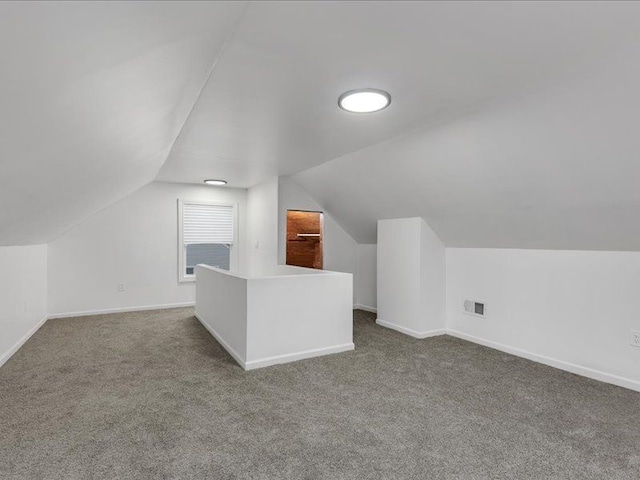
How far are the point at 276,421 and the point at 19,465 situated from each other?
4.35ft

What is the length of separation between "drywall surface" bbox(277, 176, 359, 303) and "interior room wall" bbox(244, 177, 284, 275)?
83mm

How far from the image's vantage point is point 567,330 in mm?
3180

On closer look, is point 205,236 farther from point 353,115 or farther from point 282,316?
point 353,115

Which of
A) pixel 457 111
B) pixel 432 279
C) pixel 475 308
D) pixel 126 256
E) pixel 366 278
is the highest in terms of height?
pixel 457 111

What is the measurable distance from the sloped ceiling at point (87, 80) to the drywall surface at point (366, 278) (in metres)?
3.76

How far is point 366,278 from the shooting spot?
5.71 m

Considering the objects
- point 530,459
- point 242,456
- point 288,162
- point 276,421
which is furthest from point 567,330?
point 288,162

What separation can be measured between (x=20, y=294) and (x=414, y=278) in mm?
4291

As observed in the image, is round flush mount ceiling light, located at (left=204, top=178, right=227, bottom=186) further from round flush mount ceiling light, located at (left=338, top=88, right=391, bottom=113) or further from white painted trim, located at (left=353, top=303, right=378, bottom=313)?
round flush mount ceiling light, located at (left=338, top=88, right=391, bottom=113)

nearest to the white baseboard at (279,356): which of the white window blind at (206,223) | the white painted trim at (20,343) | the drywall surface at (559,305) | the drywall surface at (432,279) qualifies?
the drywall surface at (432,279)

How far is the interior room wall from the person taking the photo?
17.3 ft

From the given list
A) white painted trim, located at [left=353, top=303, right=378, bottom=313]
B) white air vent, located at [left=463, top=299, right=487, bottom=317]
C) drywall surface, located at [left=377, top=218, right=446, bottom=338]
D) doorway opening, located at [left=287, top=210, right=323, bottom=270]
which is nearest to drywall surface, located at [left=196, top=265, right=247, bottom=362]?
drywall surface, located at [left=377, top=218, right=446, bottom=338]

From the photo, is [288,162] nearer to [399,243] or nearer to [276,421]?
[399,243]

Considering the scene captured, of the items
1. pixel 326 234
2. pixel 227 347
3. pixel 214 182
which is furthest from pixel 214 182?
pixel 227 347
